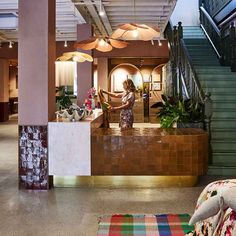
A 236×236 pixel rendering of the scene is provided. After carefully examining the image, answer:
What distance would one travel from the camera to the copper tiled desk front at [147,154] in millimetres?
5367

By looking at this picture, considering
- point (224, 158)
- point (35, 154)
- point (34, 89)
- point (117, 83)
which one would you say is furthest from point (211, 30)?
point (35, 154)

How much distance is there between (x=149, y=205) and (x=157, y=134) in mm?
1157

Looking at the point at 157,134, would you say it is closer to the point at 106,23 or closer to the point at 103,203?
the point at 103,203

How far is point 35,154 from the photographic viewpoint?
5.41 m

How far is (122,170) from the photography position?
17.8 feet

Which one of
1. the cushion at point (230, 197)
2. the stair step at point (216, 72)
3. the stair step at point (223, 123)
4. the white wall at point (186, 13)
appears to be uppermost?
the white wall at point (186, 13)

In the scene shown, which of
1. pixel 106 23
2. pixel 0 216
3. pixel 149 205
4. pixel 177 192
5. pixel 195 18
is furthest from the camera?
pixel 195 18

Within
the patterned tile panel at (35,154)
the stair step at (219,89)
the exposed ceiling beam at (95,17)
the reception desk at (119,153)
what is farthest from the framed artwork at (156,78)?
the patterned tile panel at (35,154)

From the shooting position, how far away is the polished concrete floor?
392 cm

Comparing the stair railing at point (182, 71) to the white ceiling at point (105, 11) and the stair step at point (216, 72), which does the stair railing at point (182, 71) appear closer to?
the stair step at point (216, 72)

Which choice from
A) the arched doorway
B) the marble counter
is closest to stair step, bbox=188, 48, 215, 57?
the arched doorway

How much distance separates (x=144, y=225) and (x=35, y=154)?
2.16 m

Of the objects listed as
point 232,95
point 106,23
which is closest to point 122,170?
point 232,95

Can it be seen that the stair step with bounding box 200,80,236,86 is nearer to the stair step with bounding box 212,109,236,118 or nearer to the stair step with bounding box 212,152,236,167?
the stair step with bounding box 212,109,236,118
